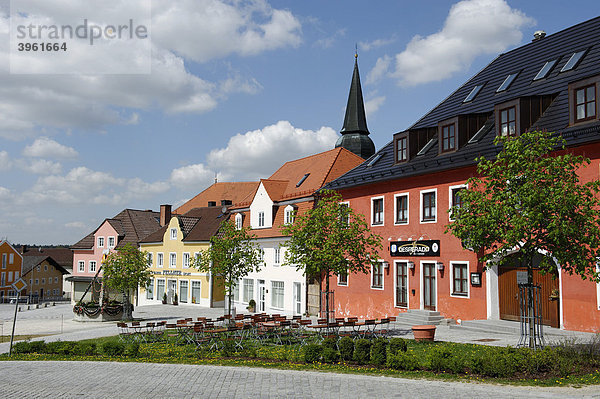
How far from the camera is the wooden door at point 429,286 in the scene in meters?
25.1

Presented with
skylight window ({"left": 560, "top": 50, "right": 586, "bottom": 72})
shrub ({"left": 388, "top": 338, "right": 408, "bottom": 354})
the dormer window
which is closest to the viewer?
shrub ({"left": 388, "top": 338, "right": 408, "bottom": 354})

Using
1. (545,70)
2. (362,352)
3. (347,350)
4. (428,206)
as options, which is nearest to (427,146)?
(428,206)

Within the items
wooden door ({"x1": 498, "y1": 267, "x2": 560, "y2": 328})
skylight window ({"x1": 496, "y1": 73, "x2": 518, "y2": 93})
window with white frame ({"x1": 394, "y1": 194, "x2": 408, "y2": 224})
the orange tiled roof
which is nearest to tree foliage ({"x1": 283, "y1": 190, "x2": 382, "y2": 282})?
window with white frame ({"x1": 394, "y1": 194, "x2": 408, "y2": 224})

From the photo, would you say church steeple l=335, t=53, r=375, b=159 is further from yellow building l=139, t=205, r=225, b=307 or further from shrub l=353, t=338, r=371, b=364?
shrub l=353, t=338, r=371, b=364

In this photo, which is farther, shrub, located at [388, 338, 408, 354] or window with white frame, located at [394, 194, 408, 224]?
window with white frame, located at [394, 194, 408, 224]

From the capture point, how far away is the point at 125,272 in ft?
112

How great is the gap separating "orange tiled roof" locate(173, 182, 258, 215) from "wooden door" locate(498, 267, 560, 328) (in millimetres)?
46940

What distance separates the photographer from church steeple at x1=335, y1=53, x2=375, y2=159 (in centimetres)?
5516

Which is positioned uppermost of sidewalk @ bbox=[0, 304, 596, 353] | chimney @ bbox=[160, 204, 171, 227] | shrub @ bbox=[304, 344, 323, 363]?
chimney @ bbox=[160, 204, 171, 227]

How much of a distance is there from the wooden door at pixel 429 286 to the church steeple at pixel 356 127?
30.1m

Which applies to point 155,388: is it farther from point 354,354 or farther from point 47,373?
point 354,354

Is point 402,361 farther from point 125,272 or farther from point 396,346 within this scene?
point 125,272

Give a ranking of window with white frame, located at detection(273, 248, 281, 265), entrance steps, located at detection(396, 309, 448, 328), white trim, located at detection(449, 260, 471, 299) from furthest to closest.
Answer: window with white frame, located at detection(273, 248, 281, 265)
entrance steps, located at detection(396, 309, 448, 328)
white trim, located at detection(449, 260, 471, 299)

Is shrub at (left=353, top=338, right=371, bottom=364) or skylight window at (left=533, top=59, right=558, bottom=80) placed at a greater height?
skylight window at (left=533, top=59, right=558, bottom=80)
